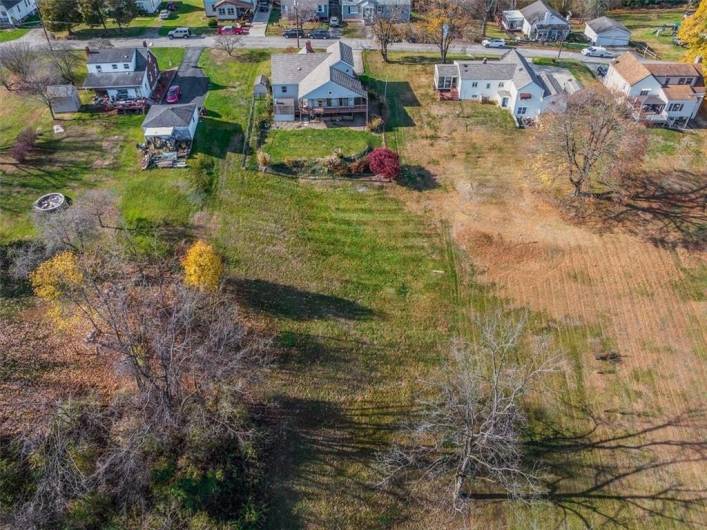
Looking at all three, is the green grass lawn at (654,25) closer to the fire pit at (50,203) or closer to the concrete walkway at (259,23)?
the concrete walkway at (259,23)

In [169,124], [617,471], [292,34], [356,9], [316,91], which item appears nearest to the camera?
[617,471]

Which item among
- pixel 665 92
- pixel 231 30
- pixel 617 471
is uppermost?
pixel 231 30

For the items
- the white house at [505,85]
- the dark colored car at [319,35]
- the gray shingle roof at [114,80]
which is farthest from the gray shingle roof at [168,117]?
the dark colored car at [319,35]

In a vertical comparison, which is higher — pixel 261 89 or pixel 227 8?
pixel 227 8

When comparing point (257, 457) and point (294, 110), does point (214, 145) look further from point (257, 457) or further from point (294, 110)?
point (257, 457)

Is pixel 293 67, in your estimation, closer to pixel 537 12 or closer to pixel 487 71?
pixel 487 71

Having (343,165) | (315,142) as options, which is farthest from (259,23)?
(343,165)
